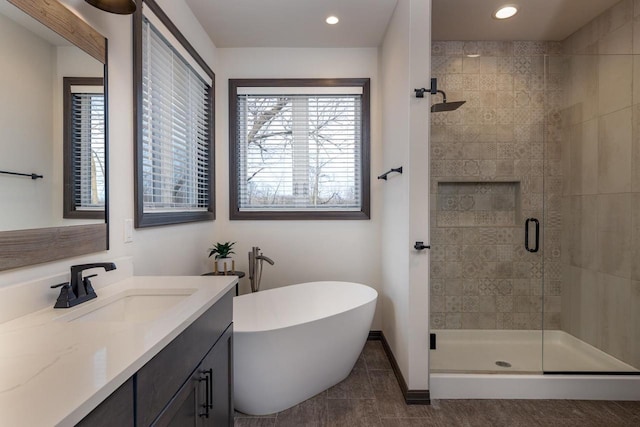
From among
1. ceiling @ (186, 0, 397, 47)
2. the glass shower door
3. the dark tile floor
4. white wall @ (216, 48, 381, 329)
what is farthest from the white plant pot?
the glass shower door

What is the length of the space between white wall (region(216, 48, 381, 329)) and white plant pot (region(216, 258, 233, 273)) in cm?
36

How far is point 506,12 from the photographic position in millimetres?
2520

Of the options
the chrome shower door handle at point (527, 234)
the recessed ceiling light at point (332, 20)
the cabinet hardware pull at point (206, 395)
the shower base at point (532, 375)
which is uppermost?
the recessed ceiling light at point (332, 20)

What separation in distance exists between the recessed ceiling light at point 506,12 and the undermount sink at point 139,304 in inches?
111

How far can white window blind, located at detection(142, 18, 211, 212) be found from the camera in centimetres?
191

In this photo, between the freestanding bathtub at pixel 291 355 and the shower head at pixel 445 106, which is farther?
the shower head at pixel 445 106

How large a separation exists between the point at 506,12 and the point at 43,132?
2.97 m

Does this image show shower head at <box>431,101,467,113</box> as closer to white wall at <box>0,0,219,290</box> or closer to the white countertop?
white wall at <box>0,0,219,290</box>

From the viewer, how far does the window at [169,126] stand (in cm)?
184

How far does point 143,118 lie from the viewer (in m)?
1.84

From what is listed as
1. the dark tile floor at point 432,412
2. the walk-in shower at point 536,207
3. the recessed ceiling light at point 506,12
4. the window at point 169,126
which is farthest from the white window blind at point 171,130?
the recessed ceiling light at point 506,12

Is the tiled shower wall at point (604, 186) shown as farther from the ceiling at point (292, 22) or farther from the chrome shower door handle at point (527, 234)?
the ceiling at point (292, 22)

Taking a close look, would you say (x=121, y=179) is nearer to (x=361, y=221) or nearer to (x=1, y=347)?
(x=1, y=347)

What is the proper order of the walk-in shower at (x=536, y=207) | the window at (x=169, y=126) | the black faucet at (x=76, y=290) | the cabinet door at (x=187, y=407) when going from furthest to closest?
the walk-in shower at (x=536, y=207) → the window at (x=169, y=126) → the black faucet at (x=76, y=290) → the cabinet door at (x=187, y=407)
